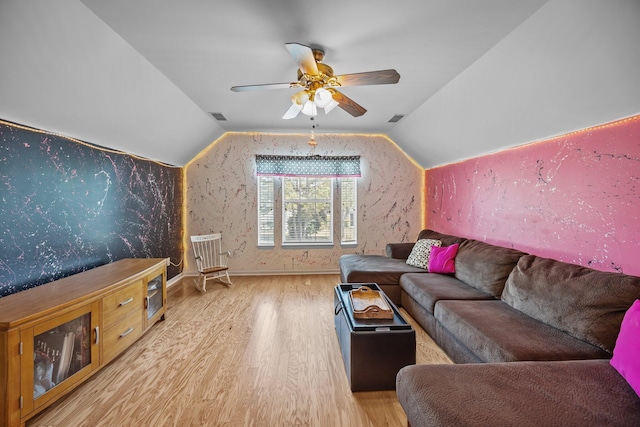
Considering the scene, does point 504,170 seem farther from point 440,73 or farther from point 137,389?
point 137,389

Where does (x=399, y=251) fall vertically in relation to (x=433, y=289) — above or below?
above

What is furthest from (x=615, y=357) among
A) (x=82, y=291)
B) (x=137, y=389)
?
(x=82, y=291)

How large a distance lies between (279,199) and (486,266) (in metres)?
3.36

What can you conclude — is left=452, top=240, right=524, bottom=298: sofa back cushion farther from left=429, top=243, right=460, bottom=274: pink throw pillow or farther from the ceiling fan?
the ceiling fan

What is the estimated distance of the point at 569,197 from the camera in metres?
2.26

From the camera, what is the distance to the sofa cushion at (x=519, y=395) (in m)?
1.05

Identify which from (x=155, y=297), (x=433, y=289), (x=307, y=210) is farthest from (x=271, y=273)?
(x=433, y=289)

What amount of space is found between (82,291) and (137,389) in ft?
2.61

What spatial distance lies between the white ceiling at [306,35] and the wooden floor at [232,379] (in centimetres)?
257

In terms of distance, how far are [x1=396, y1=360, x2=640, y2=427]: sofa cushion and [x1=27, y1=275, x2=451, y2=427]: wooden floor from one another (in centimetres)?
56

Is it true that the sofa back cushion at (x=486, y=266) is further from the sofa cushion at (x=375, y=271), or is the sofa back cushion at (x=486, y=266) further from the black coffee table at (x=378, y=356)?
the black coffee table at (x=378, y=356)

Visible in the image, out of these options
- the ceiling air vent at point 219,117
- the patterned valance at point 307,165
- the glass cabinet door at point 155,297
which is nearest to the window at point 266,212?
the patterned valance at point 307,165

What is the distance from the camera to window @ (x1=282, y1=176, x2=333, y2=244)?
4.96 meters

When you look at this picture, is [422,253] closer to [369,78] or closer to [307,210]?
[307,210]
